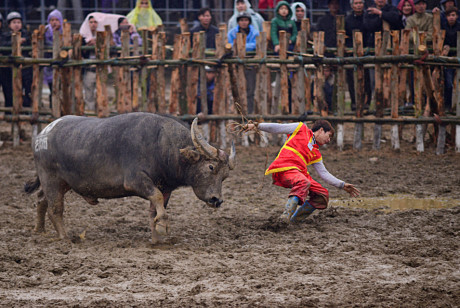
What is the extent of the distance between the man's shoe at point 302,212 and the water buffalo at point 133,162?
97cm

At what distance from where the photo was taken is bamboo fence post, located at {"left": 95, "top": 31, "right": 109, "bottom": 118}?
1155 cm

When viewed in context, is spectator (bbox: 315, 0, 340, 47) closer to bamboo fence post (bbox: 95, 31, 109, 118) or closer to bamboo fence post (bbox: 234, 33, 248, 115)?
bamboo fence post (bbox: 234, 33, 248, 115)

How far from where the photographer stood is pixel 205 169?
6230mm

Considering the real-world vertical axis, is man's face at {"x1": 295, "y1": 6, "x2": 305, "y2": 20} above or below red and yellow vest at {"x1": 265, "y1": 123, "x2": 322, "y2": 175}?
above

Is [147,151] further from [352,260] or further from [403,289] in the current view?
[403,289]

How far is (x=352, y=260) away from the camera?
5.56 m

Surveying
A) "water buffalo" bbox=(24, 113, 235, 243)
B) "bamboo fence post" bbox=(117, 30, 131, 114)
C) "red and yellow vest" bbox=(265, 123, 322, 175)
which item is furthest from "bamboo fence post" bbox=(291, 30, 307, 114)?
"water buffalo" bbox=(24, 113, 235, 243)

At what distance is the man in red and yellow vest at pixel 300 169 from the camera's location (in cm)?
676

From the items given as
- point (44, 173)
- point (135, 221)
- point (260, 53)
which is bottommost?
point (135, 221)

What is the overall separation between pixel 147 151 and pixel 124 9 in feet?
39.4

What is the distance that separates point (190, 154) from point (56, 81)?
253 inches

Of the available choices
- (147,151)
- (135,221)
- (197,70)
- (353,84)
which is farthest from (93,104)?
(147,151)

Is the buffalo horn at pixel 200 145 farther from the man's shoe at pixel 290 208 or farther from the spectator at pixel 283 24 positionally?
the spectator at pixel 283 24

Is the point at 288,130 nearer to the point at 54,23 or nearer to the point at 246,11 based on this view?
the point at 246,11
